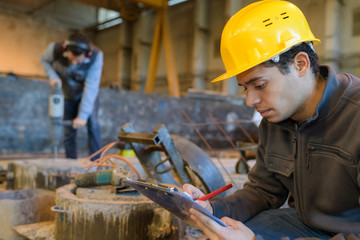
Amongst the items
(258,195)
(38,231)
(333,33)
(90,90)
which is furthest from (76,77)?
(333,33)

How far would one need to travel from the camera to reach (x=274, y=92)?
1.23 metres

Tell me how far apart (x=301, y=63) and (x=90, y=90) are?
9.39 feet

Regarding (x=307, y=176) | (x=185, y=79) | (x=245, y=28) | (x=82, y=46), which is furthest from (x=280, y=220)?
(x=185, y=79)

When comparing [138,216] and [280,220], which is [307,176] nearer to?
[280,220]

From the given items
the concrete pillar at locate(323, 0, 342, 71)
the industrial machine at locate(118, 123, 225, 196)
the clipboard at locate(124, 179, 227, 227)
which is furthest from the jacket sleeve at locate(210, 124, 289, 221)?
the concrete pillar at locate(323, 0, 342, 71)

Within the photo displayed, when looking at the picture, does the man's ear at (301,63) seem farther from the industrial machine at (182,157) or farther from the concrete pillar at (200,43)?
the concrete pillar at (200,43)

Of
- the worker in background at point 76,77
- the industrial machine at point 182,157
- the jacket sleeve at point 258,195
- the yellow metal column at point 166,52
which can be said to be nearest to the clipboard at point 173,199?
the jacket sleeve at point 258,195

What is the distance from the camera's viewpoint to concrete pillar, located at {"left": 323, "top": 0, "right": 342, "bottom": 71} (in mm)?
8242

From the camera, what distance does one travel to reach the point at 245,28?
51.4 inches

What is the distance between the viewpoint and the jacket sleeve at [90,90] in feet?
11.9

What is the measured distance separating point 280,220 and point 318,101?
1.94 ft

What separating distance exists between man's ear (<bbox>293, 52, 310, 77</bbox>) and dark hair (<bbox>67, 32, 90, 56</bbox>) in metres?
2.75

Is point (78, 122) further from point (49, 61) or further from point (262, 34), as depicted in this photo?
point (262, 34)

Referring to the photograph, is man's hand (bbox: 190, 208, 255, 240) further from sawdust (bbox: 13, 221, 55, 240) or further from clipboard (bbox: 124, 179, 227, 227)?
sawdust (bbox: 13, 221, 55, 240)
